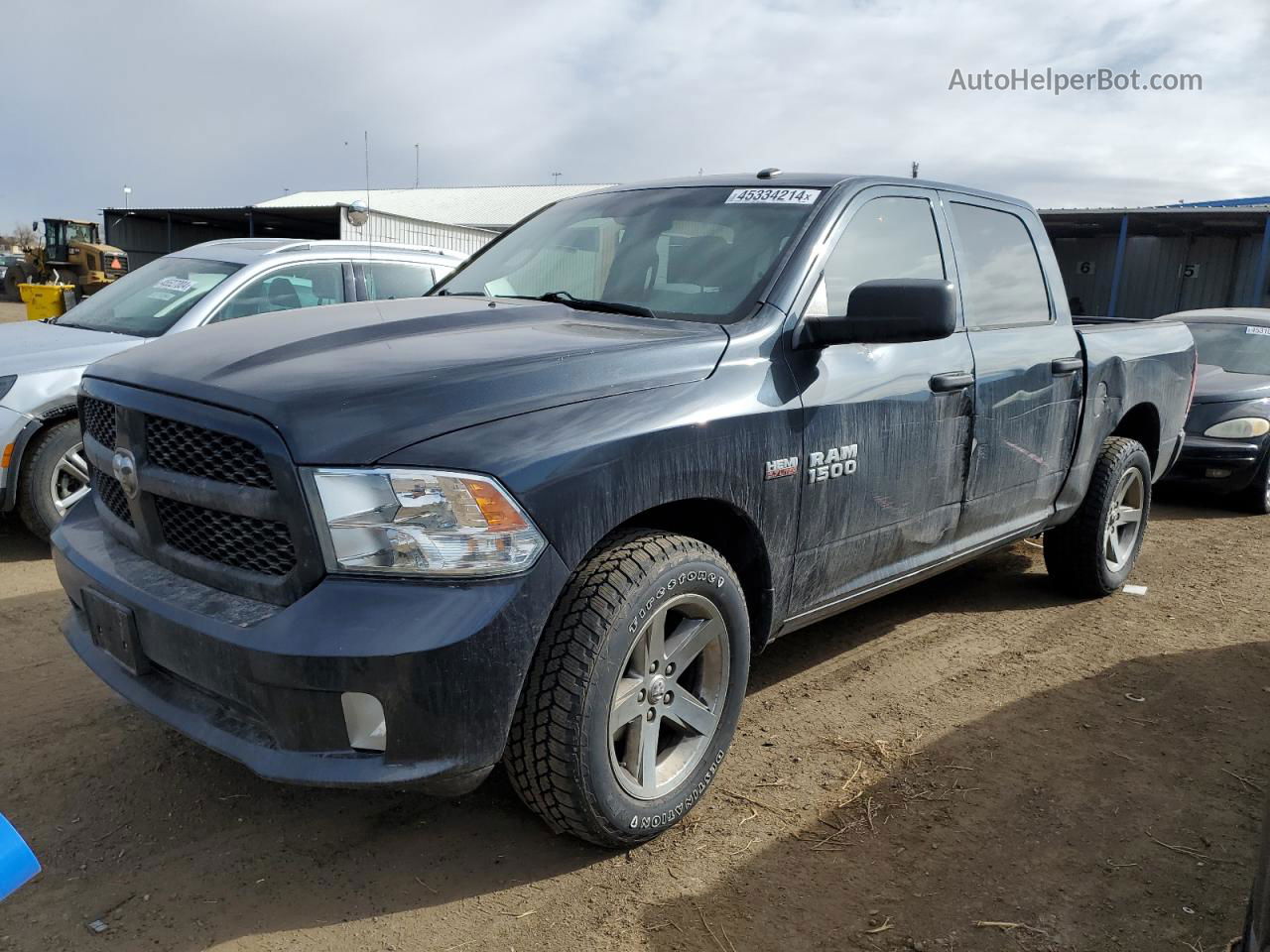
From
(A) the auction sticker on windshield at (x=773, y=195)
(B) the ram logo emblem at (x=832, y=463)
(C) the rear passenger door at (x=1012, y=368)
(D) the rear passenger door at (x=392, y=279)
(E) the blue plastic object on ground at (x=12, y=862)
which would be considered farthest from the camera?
(D) the rear passenger door at (x=392, y=279)

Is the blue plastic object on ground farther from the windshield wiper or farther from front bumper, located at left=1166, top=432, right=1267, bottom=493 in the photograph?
front bumper, located at left=1166, top=432, right=1267, bottom=493

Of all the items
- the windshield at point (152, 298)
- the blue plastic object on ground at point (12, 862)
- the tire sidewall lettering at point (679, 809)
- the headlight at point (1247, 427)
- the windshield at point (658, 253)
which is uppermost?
the windshield at point (658, 253)

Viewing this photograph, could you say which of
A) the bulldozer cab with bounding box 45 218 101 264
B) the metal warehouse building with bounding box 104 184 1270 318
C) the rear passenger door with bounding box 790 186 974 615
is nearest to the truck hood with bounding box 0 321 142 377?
the rear passenger door with bounding box 790 186 974 615

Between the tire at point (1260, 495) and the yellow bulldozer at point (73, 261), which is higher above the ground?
the yellow bulldozer at point (73, 261)

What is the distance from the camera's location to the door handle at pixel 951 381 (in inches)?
137

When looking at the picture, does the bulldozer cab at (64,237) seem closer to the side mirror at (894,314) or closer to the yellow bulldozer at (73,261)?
the yellow bulldozer at (73,261)

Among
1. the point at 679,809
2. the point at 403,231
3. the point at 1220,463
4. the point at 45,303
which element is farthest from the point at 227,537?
the point at 403,231

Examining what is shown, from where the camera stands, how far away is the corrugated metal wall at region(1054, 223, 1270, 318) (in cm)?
2205

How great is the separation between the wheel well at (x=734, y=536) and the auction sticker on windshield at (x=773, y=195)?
121 centimetres

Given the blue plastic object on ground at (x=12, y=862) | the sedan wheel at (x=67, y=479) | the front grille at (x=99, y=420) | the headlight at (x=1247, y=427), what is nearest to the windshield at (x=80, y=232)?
the sedan wheel at (x=67, y=479)

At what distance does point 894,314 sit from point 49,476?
14.7 ft

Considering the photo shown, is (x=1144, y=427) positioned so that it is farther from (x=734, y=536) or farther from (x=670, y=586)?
(x=670, y=586)

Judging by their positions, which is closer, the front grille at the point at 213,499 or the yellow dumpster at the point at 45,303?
the front grille at the point at 213,499

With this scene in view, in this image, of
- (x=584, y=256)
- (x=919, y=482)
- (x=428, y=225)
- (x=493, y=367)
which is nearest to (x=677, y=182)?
(x=584, y=256)
